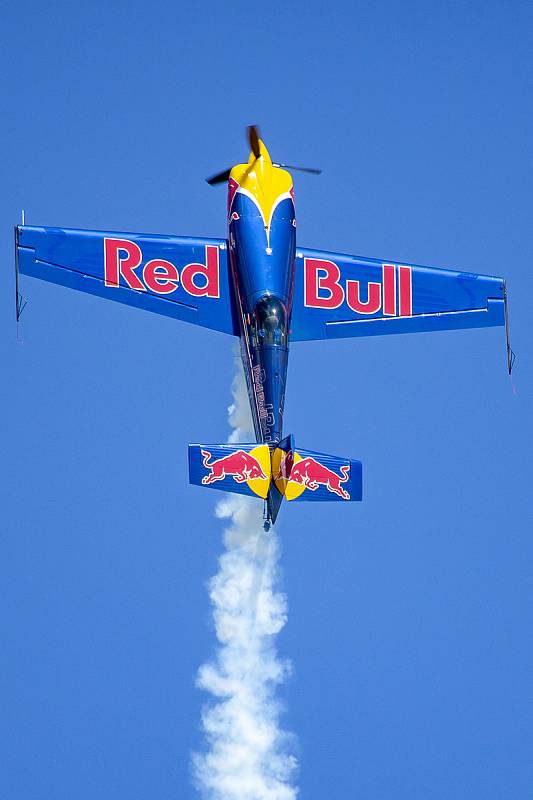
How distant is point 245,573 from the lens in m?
42.7

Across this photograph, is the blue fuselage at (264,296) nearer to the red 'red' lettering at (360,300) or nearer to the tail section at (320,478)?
the red 'red' lettering at (360,300)

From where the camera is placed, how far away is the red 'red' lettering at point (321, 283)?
143 feet

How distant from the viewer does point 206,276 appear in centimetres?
4325

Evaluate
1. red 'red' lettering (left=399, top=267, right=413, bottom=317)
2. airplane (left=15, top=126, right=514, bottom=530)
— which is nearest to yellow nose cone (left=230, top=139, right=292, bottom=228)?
airplane (left=15, top=126, right=514, bottom=530)

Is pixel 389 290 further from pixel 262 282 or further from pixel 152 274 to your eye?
pixel 152 274

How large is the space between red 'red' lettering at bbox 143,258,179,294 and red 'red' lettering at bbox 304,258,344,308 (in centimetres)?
278

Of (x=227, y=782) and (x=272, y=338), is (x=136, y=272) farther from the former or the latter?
(x=227, y=782)

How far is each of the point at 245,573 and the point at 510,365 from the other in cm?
684

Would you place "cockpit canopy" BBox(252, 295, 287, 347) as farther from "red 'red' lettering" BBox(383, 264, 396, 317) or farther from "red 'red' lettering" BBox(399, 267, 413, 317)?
"red 'red' lettering" BBox(399, 267, 413, 317)

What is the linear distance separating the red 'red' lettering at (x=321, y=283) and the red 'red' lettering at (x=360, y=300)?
196mm

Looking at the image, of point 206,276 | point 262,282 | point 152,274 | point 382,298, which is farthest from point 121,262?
point 382,298

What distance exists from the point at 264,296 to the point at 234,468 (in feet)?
17.1

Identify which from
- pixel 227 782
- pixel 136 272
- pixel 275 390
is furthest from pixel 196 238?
pixel 227 782

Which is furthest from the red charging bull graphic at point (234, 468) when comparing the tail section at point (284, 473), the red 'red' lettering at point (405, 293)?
the red 'red' lettering at point (405, 293)
